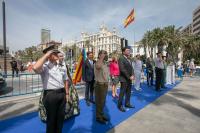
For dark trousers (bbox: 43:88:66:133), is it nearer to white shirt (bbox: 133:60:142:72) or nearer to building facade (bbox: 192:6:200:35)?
white shirt (bbox: 133:60:142:72)

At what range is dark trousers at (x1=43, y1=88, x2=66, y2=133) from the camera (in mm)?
3051

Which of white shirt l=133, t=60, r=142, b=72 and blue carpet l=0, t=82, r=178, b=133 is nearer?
blue carpet l=0, t=82, r=178, b=133

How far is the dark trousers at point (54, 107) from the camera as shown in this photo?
10.0 ft

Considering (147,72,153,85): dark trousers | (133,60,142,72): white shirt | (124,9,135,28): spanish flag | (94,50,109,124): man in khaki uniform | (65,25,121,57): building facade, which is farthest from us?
(65,25,121,57): building facade

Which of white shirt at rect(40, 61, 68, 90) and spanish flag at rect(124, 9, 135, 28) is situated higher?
spanish flag at rect(124, 9, 135, 28)

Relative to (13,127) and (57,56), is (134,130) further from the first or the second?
(13,127)

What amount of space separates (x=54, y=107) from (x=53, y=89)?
288mm

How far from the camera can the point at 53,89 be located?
311 centimetres

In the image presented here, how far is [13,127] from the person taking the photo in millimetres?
4535

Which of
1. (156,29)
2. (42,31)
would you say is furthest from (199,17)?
(42,31)

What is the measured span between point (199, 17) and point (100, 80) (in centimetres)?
10282

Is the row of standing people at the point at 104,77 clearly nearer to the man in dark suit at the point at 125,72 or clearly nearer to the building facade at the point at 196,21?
the man in dark suit at the point at 125,72

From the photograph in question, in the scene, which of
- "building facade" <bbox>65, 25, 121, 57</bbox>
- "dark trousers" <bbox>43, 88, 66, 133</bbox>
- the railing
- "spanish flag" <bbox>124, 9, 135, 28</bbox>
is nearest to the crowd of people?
"dark trousers" <bbox>43, 88, 66, 133</bbox>

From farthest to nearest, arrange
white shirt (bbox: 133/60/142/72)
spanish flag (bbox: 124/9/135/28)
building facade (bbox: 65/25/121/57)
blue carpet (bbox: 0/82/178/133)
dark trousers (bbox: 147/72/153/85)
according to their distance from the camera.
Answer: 1. building facade (bbox: 65/25/121/57)
2. spanish flag (bbox: 124/9/135/28)
3. dark trousers (bbox: 147/72/153/85)
4. white shirt (bbox: 133/60/142/72)
5. blue carpet (bbox: 0/82/178/133)
